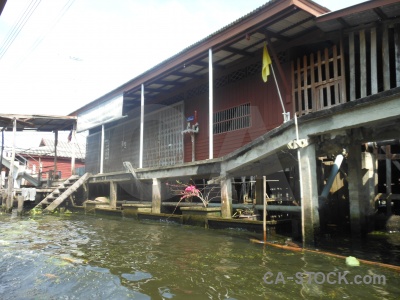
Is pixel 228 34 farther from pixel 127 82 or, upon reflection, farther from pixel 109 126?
pixel 109 126

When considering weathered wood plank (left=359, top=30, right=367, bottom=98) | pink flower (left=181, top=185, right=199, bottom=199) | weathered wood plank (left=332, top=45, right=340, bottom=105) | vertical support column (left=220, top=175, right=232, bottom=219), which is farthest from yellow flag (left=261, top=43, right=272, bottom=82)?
pink flower (left=181, top=185, right=199, bottom=199)

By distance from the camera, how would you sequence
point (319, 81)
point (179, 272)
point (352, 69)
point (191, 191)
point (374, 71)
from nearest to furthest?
point (179, 272), point (374, 71), point (352, 69), point (319, 81), point (191, 191)

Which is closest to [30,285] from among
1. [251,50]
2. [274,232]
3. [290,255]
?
[290,255]

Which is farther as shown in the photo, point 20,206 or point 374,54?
point 20,206

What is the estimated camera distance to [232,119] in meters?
11.3

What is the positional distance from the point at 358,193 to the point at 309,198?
2547 mm

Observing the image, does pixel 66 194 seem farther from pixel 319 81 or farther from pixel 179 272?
pixel 179 272

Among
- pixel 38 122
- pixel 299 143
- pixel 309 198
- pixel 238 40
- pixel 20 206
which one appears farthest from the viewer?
pixel 38 122

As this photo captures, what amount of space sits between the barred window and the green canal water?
5037 mm

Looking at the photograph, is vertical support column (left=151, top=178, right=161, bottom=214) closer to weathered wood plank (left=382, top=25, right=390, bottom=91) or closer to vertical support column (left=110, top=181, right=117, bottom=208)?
vertical support column (left=110, top=181, right=117, bottom=208)

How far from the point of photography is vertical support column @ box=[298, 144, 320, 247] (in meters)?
6.16

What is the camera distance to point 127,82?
13.1 m

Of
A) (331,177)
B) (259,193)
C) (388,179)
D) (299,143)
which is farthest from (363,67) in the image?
(388,179)

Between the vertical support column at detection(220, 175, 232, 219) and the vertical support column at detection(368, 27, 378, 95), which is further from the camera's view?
the vertical support column at detection(220, 175, 232, 219)
